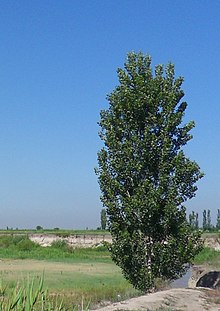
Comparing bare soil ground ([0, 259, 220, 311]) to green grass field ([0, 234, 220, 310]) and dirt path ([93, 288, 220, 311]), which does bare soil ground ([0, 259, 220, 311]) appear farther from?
green grass field ([0, 234, 220, 310])

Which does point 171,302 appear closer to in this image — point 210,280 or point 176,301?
point 176,301

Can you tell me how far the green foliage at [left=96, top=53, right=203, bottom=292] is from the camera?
16672 mm

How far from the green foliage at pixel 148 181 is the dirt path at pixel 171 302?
1.24 metres

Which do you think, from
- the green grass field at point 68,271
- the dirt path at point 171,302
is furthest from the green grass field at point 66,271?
the dirt path at point 171,302

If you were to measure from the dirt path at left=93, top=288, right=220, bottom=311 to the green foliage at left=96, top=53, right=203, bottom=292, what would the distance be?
124 cm

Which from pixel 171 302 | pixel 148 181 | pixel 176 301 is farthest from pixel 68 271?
pixel 171 302

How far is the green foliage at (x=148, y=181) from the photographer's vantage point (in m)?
16.7

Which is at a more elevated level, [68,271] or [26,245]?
[26,245]

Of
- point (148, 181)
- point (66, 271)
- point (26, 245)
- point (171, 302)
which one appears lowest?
point (66, 271)

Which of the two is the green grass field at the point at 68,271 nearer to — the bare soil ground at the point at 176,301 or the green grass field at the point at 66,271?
the green grass field at the point at 66,271

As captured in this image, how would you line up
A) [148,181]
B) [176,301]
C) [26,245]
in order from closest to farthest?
[176,301] < [148,181] < [26,245]

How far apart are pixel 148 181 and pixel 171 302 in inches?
148

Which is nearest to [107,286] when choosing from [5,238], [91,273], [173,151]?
[91,273]

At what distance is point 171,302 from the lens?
14.3m
